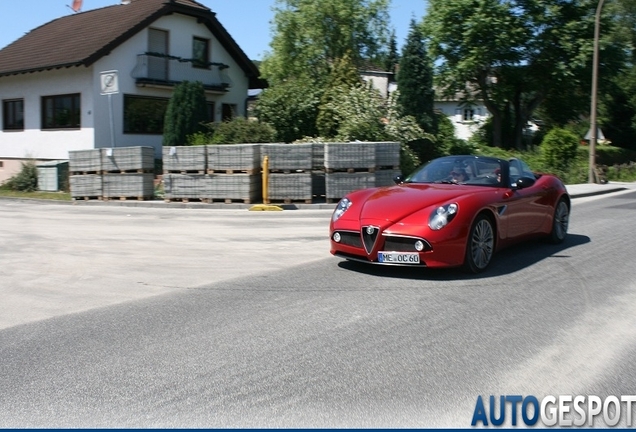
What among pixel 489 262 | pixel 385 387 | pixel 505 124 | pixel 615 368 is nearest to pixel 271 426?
pixel 385 387

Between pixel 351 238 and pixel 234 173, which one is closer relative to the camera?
pixel 351 238

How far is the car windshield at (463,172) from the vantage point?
8836mm

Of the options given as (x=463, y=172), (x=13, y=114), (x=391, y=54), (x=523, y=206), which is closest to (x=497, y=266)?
(x=523, y=206)

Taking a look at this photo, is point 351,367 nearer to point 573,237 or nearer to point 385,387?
point 385,387

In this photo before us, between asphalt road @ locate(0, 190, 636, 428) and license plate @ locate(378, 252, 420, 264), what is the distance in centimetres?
25

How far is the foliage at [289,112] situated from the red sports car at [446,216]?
1554 centimetres

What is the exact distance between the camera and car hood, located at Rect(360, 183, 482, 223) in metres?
7.77

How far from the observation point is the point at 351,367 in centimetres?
483

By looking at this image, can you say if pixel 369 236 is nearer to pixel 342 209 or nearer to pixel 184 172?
pixel 342 209

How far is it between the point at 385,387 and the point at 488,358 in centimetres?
98

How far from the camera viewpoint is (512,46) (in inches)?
1486

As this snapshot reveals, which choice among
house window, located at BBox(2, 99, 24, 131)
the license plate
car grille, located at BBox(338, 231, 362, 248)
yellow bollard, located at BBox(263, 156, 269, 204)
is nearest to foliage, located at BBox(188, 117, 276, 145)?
yellow bollard, located at BBox(263, 156, 269, 204)

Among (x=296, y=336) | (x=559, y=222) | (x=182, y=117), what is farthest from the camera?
(x=182, y=117)

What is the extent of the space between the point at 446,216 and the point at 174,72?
72.9ft
